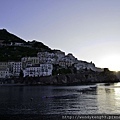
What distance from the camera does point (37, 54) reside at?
180m

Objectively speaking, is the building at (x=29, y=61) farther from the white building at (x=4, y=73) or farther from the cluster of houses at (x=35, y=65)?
the white building at (x=4, y=73)

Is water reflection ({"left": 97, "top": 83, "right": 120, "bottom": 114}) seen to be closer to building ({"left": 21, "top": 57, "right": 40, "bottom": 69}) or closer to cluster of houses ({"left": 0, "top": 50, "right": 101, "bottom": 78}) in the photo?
cluster of houses ({"left": 0, "top": 50, "right": 101, "bottom": 78})

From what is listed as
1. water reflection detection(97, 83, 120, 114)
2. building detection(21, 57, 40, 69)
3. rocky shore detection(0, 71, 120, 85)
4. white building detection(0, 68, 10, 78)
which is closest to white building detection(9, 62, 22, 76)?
white building detection(0, 68, 10, 78)

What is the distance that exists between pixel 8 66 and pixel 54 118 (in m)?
131

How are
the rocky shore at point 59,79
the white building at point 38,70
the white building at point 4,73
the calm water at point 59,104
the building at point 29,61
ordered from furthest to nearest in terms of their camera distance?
the building at point 29,61 → the white building at point 4,73 → the white building at point 38,70 → the rocky shore at point 59,79 → the calm water at point 59,104

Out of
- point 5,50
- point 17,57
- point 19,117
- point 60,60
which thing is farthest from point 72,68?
point 19,117

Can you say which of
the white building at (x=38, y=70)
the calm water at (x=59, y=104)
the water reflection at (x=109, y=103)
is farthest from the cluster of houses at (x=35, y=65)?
the water reflection at (x=109, y=103)

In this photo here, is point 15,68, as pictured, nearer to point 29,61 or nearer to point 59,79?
point 29,61

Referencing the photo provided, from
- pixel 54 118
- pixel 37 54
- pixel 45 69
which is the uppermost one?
pixel 37 54

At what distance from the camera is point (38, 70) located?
149125 mm

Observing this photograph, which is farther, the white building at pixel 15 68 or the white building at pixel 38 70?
the white building at pixel 15 68

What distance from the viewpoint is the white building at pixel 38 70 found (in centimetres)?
14775

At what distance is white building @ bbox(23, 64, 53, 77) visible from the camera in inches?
5817

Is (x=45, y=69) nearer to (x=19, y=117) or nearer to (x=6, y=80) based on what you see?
(x=6, y=80)
